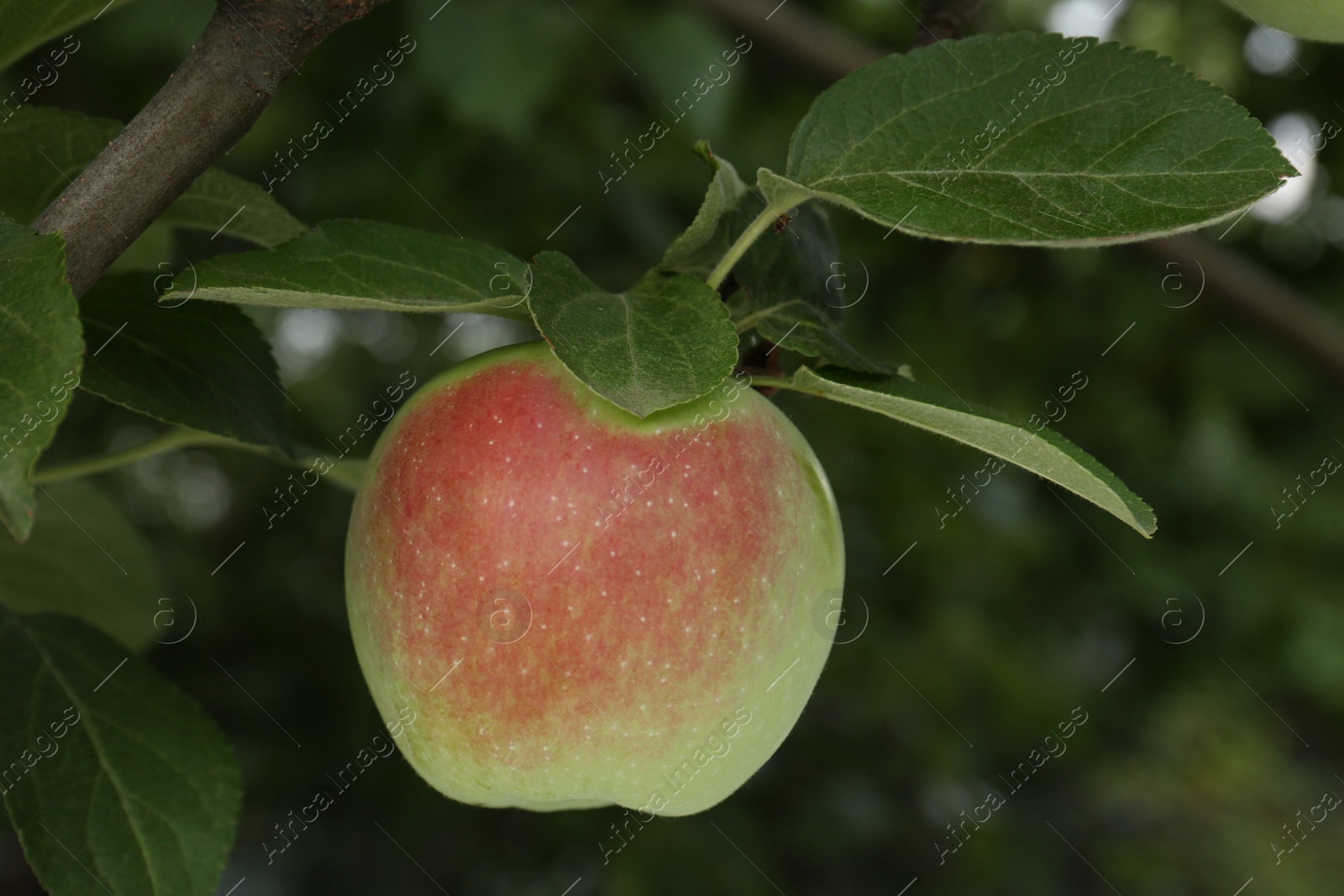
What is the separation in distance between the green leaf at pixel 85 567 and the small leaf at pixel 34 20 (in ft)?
1.18

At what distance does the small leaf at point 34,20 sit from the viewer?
19.7 inches

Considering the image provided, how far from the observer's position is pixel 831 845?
5.83ft

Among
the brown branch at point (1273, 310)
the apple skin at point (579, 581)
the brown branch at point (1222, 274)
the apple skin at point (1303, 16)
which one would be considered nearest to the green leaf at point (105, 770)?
the apple skin at point (579, 581)

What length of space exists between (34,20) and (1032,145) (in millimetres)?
460

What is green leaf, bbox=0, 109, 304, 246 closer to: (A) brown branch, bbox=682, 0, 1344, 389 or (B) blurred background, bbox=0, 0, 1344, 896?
(B) blurred background, bbox=0, 0, 1344, 896

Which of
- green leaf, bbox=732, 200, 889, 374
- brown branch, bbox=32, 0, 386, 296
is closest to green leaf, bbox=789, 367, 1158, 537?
green leaf, bbox=732, 200, 889, 374

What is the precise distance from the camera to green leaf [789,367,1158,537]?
0.41 metres

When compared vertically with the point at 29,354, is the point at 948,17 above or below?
below

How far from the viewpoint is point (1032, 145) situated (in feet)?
1.48

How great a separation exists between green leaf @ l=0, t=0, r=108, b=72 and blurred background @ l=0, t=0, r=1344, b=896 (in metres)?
0.48

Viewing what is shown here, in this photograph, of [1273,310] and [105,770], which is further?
[1273,310]
